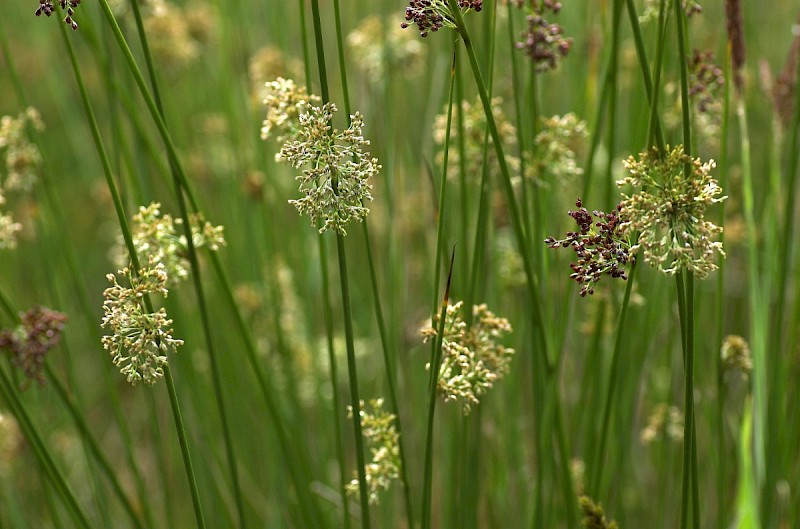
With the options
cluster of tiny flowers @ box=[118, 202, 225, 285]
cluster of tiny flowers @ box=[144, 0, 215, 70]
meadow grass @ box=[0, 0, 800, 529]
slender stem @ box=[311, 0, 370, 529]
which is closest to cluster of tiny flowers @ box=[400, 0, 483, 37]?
meadow grass @ box=[0, 0, 800, 529]

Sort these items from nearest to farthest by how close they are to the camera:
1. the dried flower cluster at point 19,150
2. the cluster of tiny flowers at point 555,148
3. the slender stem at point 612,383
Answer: the slender stem at point 612,383 → the cluster of tiny flowers at point 555,148 → the dried flower cluster at point 19,150

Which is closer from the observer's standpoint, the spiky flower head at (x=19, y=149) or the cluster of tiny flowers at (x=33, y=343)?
the cluster of tiny flowers at (x=33, y=343)

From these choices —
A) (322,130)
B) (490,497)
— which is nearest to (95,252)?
(490,497)

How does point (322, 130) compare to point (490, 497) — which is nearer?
point (322, 130)

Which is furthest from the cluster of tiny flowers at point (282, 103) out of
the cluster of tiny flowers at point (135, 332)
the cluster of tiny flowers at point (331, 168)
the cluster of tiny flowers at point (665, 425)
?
the cluster of tiny flowers at point (665, 425)

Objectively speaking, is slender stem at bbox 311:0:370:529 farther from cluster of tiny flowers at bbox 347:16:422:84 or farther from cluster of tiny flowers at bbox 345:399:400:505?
cluster of tiny flowers at bbox 347:16:422:84

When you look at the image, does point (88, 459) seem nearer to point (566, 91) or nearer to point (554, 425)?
point (554, 425)

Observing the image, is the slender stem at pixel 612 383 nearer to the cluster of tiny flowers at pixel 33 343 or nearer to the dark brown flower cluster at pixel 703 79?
the dark brown flower cluster at pixel 703 79
